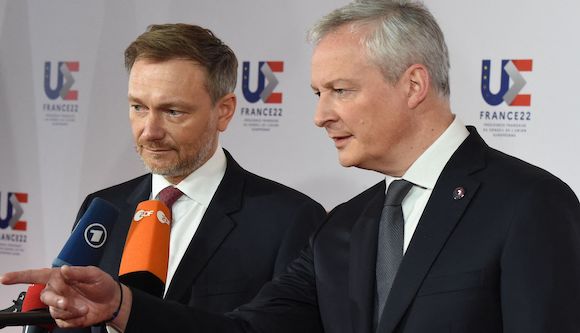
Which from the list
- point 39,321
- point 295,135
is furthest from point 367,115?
point 295,135

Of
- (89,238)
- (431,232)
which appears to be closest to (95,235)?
(89,238)

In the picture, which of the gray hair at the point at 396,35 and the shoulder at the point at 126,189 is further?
the shoulder at the point at 126,189

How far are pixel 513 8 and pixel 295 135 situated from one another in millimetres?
935

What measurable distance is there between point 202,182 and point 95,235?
2.08ft

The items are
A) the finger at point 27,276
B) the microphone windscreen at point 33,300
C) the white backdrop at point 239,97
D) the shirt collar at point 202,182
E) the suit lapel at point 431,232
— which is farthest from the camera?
the white backdrop at point 239,97

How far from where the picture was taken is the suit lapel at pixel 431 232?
5.70 feet

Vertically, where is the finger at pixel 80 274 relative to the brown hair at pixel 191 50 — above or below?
below

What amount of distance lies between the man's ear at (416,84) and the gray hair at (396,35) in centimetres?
1

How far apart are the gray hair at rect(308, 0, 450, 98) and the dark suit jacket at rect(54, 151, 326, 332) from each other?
1.83ft

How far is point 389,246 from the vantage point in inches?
73.0

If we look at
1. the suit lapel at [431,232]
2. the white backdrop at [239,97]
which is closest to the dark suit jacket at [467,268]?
the suit lapel at [431,232]

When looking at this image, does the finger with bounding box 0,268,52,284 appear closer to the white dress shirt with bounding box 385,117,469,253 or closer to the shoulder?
the white dress shirt with bounding box 385,117,469,253

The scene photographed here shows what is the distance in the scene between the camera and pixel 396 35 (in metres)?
1.95

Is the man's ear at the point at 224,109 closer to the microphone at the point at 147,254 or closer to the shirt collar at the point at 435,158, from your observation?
the microphone at the point at 147,254
